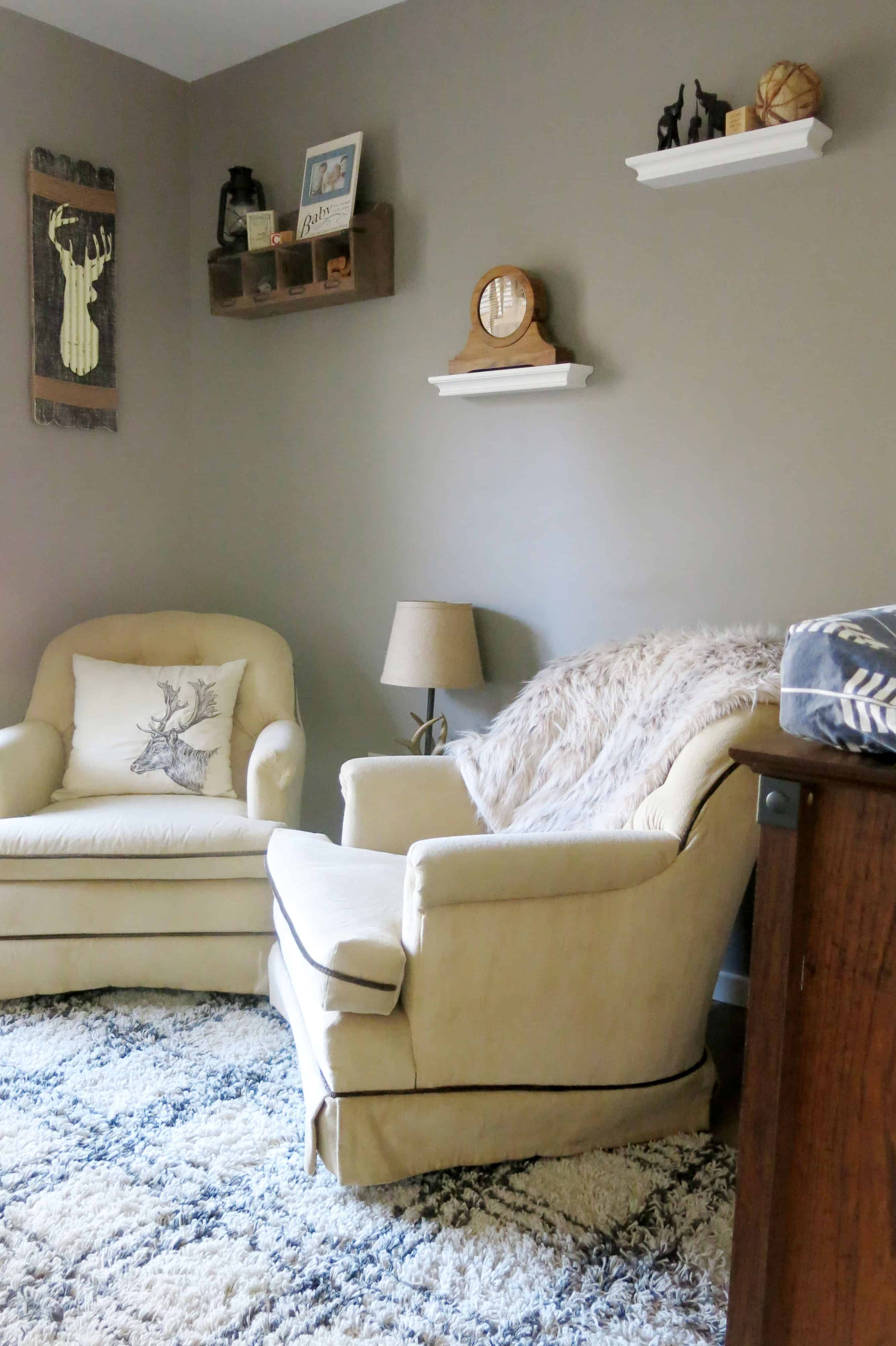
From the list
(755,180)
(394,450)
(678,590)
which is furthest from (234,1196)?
(755,180)

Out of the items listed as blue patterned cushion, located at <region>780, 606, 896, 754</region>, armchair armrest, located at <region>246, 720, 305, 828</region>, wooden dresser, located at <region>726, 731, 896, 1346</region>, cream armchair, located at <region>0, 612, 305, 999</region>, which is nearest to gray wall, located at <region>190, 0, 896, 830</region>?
armchair armrest, located at <region>246, 720, 305, 828</region>

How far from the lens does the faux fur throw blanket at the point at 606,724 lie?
7.02 ft

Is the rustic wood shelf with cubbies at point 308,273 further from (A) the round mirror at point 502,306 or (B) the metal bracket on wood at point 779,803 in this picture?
(B) the metal bracket on wood at point 779,803

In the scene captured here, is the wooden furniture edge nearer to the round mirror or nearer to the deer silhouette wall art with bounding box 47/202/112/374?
the round mirror

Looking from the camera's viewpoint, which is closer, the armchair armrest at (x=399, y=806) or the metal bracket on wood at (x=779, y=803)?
the metal bracket on wood at (x=779, y=803)

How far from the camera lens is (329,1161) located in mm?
1869

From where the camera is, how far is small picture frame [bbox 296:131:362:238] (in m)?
3.13

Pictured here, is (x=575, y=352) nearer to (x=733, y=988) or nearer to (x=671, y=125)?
(x=671, y=125)

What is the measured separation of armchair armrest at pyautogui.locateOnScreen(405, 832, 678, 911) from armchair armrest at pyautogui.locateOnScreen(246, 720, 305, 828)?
37.4 inches

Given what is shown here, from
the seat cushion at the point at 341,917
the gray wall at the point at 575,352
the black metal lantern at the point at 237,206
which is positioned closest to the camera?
the seat cushion at the point at 341,917

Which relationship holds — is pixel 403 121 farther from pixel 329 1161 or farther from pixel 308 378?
pixel 329 1161

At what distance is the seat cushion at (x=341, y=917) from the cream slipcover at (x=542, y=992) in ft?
0.04

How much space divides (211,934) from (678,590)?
139cm

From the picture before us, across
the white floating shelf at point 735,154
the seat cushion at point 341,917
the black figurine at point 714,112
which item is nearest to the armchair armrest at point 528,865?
the seat cushion at point 341,917
